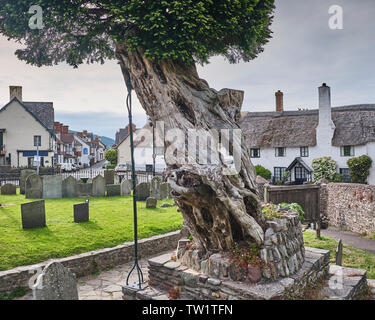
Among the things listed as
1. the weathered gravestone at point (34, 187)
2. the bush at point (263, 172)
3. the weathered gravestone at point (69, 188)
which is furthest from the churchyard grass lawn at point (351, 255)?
the bush at point (263, 172)

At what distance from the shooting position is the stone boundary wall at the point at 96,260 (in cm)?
729

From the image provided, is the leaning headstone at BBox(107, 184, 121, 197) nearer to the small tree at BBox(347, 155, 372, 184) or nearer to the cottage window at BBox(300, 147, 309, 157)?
the small tree at BBox(347, 155, 372, 184)

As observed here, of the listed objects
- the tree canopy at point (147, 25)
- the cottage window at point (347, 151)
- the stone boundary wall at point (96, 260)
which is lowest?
the stone boundary wall at point (96, 260)

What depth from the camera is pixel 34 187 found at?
1712 centimetres

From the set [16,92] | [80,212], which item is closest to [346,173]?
[80,212]

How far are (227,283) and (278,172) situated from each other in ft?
107

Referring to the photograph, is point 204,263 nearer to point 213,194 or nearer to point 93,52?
point 213,194

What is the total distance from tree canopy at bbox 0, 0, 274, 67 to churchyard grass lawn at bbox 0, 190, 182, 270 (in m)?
5.23

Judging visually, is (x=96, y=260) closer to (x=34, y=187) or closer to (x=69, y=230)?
(x=69, y=230)

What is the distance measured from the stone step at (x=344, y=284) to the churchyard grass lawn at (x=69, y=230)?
6.04 meters

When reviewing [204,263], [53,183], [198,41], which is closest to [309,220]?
[204,263]

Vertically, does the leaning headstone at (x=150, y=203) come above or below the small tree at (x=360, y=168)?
below

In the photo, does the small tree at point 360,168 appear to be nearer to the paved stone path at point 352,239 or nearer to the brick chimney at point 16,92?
the paved stone path at point 352,239

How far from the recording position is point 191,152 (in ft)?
22.0
